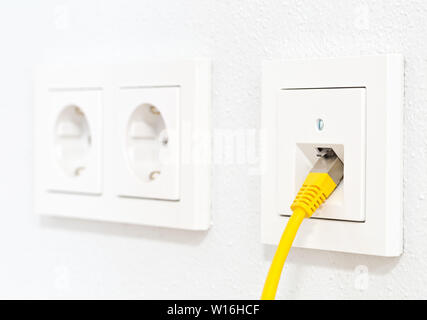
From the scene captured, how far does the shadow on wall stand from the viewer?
516 millimetres

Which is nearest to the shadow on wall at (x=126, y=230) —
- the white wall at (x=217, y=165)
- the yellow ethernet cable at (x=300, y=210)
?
the white wall at (x=217, y=165)

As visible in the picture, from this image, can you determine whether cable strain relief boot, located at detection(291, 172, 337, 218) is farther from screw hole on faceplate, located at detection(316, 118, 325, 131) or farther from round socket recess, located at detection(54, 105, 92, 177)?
round socket recess, located at detection(54, 105, 92, 177)

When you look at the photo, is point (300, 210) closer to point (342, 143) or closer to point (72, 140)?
point (342, 143)

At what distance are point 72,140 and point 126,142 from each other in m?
0.08

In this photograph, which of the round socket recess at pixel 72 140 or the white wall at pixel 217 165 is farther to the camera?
the round socket recess at pixel 72 140

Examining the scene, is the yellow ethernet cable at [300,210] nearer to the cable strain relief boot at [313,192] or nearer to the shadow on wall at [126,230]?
the cable strain relief boot at [313,192]

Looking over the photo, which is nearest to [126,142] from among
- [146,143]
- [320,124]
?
[146,143]

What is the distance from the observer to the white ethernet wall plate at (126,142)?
49cm

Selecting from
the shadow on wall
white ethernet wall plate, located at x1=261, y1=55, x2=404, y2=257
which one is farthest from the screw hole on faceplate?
the shadow on wall

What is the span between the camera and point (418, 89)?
0.40 meters

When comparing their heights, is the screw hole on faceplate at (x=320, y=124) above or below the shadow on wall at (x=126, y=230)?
above

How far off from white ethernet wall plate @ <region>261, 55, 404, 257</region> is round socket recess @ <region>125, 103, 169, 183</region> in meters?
0.11
